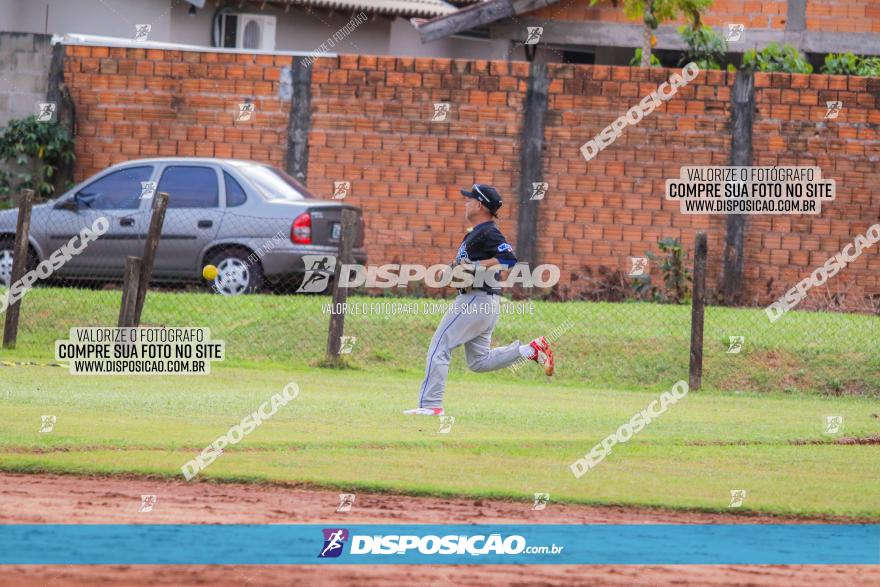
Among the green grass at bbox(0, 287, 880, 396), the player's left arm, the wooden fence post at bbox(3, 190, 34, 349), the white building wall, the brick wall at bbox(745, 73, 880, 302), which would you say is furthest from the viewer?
the white building wall

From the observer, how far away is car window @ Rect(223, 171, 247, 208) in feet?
60.5

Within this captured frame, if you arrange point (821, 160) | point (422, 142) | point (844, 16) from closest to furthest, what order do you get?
point (821, 160), point (422, 142), point (844, 16)

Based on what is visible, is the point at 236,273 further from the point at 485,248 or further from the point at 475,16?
the point at 475,16

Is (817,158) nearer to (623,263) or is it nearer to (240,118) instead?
(623,263)

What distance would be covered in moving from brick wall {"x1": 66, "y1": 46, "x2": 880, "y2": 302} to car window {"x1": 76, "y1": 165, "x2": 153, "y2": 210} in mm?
2299

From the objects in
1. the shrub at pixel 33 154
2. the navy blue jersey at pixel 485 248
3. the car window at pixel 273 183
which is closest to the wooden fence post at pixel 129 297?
the car window at pixel 273 183

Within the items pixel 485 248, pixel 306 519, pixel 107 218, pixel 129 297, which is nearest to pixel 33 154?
pixel 107 218

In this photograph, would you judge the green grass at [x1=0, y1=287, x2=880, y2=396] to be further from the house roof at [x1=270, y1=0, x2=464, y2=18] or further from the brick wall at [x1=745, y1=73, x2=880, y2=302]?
the house roof at [x1=270, y1=0, x2=464, y2=18]

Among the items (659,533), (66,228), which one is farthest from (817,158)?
(659,533)

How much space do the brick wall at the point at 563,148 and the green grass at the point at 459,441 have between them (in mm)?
5794

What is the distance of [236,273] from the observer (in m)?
18.4

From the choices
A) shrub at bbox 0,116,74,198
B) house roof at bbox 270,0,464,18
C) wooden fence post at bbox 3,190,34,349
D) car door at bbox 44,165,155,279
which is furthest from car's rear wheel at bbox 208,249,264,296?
house roof at bbox 270,0,464,18

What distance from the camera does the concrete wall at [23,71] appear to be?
2166cm

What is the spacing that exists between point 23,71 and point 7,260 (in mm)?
3902
